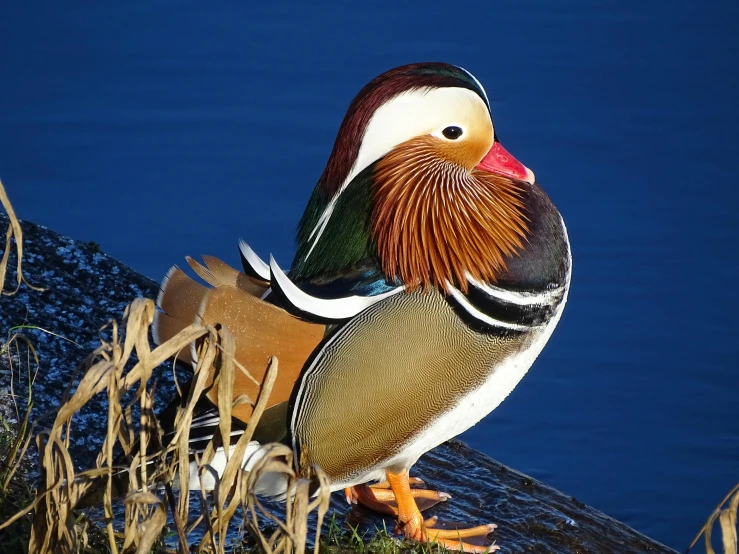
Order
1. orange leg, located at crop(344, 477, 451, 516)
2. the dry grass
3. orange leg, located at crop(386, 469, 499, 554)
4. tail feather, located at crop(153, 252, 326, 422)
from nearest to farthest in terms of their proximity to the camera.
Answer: the dry grass, tail feather, located at crop(153, 252, 326, 422), orange leg, located at crop(386, 469, 499, 554), orange leg, located at crop(344, 477, 451, 516)

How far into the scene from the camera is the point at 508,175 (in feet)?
9.66

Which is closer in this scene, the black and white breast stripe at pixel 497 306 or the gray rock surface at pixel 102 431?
the black and white breast stripe at pixel 497 306

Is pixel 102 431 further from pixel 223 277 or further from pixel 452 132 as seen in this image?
pixel 452 132

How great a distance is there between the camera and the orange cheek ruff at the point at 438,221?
2.74 metres

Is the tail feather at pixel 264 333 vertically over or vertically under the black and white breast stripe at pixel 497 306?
under

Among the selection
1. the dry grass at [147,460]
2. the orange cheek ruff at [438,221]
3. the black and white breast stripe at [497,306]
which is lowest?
the dry grass at [147,460]

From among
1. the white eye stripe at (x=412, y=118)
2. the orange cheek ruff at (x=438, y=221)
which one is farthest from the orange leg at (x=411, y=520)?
the white eye stripe at (x=412, y=118)

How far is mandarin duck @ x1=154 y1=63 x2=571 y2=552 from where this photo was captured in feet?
8.71

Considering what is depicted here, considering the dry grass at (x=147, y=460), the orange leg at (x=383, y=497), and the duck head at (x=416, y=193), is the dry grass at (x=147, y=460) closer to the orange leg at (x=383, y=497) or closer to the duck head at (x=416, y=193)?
the duck head at (x=416, y=193)

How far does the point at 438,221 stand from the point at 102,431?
1.37m

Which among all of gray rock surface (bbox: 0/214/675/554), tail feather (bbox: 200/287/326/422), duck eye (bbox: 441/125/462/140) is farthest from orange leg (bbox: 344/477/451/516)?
duck eye (bbox: 441/125/462/140)

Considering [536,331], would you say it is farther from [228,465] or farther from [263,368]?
[228,465]

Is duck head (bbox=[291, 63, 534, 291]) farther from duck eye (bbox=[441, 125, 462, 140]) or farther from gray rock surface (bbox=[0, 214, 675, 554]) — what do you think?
gray rock surface (bbox=[0, 214, 675, 554])

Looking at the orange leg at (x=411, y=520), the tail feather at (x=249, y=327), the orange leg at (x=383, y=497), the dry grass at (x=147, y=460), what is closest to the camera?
the dry grass at (x=147, y=460)
